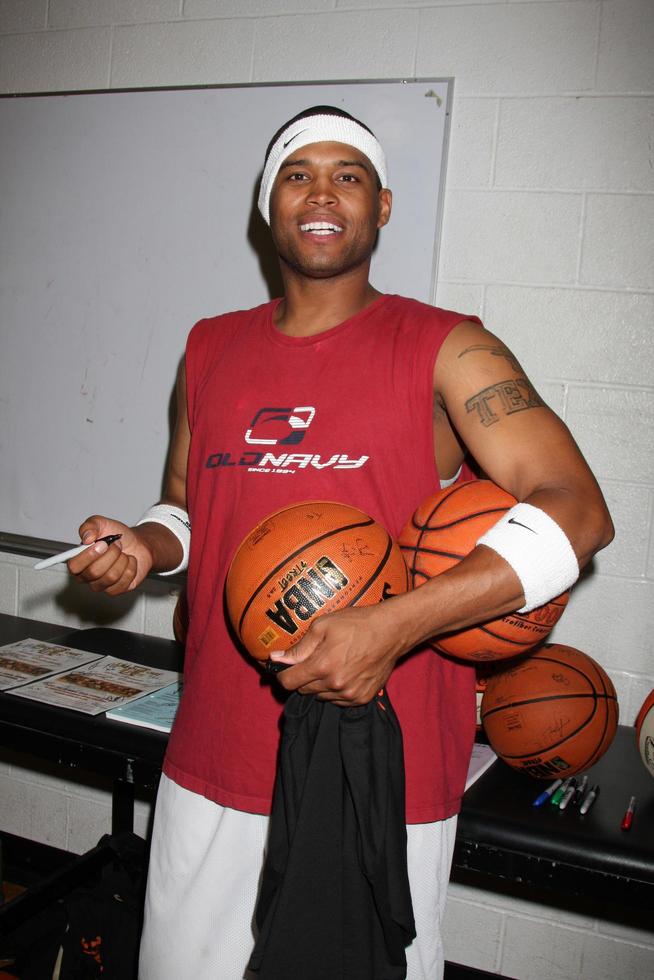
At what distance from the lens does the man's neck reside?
1478 millimetres

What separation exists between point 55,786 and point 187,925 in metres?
1.42

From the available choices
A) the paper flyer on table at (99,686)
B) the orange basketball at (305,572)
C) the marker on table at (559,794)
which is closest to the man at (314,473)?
the orange basketball at (305,572)

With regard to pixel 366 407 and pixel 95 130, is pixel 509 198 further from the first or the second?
pixel 95 130

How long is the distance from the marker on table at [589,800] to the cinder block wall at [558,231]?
0.47m

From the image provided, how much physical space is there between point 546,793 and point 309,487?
78 cm

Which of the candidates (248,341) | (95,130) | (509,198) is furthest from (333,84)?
(248,341)

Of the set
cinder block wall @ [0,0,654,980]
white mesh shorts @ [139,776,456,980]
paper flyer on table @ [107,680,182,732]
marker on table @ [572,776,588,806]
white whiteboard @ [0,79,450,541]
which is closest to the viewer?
white mesh shorts @ [139,776,456,980]

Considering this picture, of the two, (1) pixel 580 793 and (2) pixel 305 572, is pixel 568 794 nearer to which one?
(1) pixel 580 793

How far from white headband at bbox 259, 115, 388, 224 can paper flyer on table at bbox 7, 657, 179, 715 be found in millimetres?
1156

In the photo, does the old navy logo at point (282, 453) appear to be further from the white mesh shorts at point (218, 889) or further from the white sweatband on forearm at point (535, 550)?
the white mesh shorts at point (218, 889)

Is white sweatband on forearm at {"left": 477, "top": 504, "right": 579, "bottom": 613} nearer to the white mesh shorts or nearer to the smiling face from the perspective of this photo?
the white mesh shorts

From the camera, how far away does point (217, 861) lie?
1360 mm

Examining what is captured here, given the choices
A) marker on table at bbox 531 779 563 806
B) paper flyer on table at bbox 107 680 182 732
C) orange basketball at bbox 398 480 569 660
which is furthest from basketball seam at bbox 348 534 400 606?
paper flyer on table at bbox 107 680 182 732

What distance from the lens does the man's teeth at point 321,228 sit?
4.74 ft
